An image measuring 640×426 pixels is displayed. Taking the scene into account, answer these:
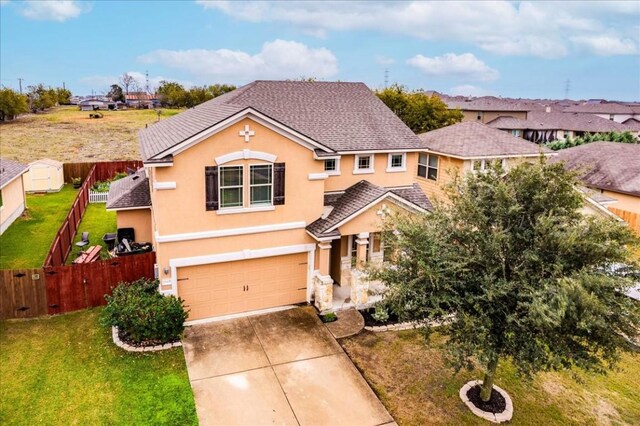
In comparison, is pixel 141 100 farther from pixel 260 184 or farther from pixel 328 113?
pixel 260 184

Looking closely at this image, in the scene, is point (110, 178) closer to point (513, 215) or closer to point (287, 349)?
point (287, 349)

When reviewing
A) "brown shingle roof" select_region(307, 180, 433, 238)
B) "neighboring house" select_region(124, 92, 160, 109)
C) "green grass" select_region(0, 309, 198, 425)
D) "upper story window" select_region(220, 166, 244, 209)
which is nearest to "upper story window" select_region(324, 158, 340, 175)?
"brown shingle roof" select_region(307, 180, 433, 238)

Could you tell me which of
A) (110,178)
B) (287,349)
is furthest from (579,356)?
(110,178)

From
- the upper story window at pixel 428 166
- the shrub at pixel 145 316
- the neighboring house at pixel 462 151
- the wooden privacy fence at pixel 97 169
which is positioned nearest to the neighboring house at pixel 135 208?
the shrub at pixel 145 316

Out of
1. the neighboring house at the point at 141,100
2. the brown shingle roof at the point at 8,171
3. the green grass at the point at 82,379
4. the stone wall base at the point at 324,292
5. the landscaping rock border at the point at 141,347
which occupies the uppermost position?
the neighboring house at the point at 141,100

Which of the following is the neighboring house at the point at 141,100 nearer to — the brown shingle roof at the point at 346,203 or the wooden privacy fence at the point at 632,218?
the brown shingle roof at the point at 346,203

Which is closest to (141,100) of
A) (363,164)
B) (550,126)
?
(550,126)

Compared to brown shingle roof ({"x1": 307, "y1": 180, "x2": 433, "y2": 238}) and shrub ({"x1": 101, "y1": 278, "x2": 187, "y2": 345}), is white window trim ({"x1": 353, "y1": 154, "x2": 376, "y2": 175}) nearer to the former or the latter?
brown shingle roof ({"x1": 307, "y1": 180, "x2": 433, "y2": 238})
